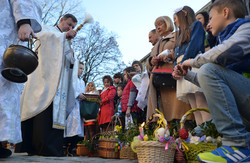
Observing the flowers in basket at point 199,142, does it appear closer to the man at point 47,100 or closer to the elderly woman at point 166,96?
the elderly woman at point 166,96

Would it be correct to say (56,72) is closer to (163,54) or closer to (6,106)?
(6,106)

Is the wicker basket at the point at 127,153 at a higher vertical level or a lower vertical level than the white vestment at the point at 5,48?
lower

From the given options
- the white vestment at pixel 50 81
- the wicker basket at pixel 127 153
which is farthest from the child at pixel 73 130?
the wicker basket at pixel 127 153

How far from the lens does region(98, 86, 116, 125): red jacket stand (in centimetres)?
654

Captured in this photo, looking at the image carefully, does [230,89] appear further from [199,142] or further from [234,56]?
[199,142]

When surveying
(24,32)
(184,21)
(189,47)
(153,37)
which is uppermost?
(153,37)

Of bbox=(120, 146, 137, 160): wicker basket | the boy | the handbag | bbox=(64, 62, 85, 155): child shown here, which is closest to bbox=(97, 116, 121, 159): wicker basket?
bbox=(120, 146, 137, 160): wicker basket

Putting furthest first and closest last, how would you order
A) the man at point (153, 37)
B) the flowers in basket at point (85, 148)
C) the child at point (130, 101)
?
the child at point (130, 101) → the man at point (153, 37) → the flowers in basket at point (85, 148)

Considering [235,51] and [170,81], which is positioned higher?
[170,81]

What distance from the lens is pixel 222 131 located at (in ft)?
6.55

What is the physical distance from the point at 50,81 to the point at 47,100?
0.31 m

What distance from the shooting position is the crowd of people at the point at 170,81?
2057 mm

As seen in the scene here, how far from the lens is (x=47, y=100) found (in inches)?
155

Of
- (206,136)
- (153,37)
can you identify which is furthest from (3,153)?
(153,37)
